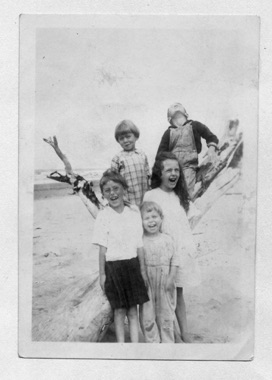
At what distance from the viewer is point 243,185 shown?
1044mm

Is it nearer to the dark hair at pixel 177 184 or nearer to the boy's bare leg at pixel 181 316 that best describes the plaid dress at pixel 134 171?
the dark hair at pixel 177 184

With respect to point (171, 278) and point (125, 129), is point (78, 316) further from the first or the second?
point (125, 129)

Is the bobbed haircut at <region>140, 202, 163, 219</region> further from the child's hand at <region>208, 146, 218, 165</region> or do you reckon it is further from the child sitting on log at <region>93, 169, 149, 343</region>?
the child's hand at <region>208, 146, 218, 165</region>

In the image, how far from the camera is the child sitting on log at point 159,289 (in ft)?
3.41

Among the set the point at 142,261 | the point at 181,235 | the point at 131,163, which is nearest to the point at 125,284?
the point at 142,261

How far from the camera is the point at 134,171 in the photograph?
1.04 m

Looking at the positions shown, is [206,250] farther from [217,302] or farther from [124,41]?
[124,41]

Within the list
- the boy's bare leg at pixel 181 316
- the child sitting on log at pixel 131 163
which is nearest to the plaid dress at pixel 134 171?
the child sitting on log at pixel 131 163

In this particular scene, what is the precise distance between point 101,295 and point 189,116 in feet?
1.45

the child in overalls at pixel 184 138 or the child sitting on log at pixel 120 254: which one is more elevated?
the child in overalls at pixel 184 138

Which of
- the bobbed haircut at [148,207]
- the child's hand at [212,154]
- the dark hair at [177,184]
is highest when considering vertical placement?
the child's hand at [212,154]

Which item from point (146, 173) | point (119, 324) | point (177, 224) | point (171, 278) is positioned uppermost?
point (146, 173)

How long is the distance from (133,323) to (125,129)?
0.43m

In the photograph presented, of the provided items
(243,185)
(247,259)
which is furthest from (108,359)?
(243,185)
